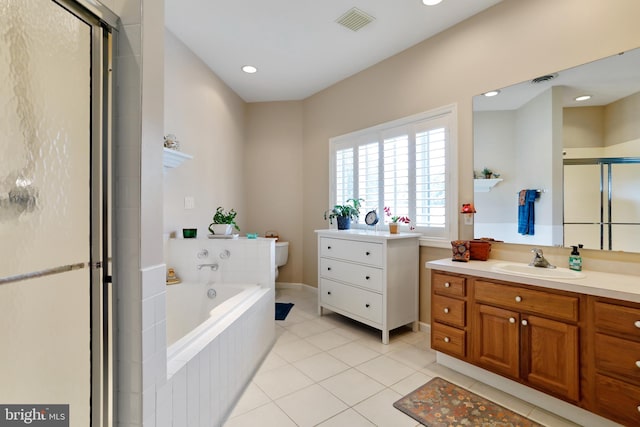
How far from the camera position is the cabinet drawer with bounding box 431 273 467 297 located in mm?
2094

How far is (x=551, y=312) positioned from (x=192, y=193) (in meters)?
3.22

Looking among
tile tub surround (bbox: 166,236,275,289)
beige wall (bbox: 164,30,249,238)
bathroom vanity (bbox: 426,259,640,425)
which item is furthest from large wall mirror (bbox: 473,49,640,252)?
beige wall (bbox: 164,30,249,238)

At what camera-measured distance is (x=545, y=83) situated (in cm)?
212

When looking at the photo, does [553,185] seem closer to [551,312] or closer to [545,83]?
[545,83]

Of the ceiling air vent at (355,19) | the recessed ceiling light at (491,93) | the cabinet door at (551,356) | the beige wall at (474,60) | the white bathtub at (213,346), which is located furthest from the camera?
the ceiling air vent at (355,19)

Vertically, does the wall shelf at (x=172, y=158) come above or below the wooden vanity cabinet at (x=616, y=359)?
above

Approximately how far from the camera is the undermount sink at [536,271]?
5.96ft

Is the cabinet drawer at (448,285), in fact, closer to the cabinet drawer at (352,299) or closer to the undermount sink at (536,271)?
the undermount sink at (536,271)

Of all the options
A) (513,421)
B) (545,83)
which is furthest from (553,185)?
(513,421)

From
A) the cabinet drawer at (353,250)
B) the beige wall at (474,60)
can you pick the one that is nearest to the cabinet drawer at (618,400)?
the beige wall at (474,60)

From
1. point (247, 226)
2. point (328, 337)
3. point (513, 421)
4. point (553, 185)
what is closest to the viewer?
point (513, 421)

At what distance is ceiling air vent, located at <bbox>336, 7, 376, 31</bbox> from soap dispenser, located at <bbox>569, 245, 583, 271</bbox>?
246 cm

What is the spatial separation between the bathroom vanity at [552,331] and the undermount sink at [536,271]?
1.2 inches

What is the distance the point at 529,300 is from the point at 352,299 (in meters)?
1.56
